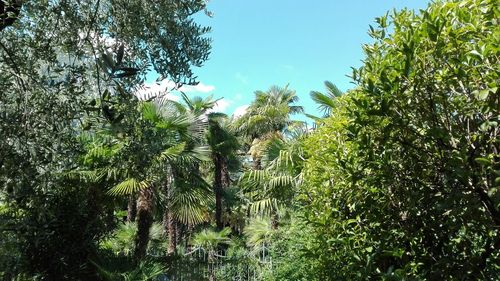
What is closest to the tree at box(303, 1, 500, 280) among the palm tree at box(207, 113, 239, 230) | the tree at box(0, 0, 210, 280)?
the tree at box(0, 0, 210, 280)

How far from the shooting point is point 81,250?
25.0 feet

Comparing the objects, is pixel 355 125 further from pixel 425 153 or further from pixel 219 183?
pixel 219 183

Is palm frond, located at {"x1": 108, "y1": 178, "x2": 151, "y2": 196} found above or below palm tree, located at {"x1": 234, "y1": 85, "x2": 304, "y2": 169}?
below

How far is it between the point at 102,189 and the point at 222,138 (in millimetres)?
8075

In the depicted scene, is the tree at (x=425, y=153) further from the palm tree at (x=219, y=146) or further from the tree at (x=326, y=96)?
the palm tree at (x=219, y=146)

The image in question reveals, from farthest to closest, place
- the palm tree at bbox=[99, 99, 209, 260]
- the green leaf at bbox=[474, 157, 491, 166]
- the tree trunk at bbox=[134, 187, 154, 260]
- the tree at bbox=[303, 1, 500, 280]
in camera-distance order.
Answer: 1. the tree trunk at bbox=[134, 187, 154, 260]
2. the palm tree at bbox=[99, 99, 209, 260]
3. the tree at bbox=[303, 1, 500, 280]
4. the green leaf at bbox=[474, 157, 491, 166]

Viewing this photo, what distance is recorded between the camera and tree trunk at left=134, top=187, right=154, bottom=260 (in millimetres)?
8781

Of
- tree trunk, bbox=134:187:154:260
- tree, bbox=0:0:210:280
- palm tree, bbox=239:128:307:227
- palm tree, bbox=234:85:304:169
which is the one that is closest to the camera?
tree, bbox=0:0:210:280

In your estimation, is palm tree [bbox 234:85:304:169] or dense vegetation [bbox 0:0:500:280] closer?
dense vegetation [bbox 0:0:500:280]

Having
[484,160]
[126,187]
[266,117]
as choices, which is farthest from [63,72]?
[266,117]

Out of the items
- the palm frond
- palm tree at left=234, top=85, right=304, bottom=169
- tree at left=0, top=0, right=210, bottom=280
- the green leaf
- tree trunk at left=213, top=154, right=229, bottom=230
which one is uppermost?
palm tree at left=234, top=85, right=304, bottom=169

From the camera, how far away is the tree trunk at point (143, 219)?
878cm

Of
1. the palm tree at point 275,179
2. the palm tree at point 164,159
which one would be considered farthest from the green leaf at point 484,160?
the palm tree at point 275,179

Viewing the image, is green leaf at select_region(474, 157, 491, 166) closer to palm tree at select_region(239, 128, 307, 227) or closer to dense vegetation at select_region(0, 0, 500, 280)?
dense vegetation at select_region(0, 0, 500, 280)
